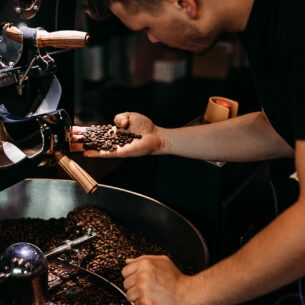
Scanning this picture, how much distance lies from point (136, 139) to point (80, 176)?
0.36m

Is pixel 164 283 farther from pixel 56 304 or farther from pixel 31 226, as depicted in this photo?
pixel 31 226

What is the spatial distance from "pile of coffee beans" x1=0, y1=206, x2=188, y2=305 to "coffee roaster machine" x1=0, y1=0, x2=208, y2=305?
2 cm

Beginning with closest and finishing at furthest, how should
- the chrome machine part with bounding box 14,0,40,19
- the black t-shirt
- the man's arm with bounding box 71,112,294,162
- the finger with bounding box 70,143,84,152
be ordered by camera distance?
1. the black t-shirt
2. the chrome machine part with bounding box 14,0,40,19
3. the finger with bounding box 70,143,84,152
4. the man's arm with bounding box 71,112,294,162

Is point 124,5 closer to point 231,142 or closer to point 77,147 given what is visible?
point 77,147

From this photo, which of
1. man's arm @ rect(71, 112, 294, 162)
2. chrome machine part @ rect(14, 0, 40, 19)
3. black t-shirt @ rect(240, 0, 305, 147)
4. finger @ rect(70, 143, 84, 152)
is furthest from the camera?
man's arm @ rect(71, 112, 294, 162)

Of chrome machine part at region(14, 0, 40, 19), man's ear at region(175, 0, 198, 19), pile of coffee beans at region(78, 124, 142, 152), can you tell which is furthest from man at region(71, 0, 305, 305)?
pile of coffee beans at region(78, 124, 142, 152)

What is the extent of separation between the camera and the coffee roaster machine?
1.06 m

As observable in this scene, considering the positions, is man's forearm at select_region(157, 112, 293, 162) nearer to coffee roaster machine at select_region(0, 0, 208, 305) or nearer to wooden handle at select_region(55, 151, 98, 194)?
coffee roaster machine at select_region(0, 0, 208, 305)

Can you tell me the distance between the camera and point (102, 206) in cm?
142

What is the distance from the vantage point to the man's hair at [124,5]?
3.54 feet

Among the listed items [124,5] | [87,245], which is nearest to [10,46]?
[124,5]

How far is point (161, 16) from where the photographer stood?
1.10 m

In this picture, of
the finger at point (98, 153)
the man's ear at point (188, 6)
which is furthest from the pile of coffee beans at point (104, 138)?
the man's ear at point (188, 6)

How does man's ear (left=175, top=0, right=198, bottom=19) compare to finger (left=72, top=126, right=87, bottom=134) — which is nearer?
man's ear (left=175, top=0, right=198, bottom=19)
